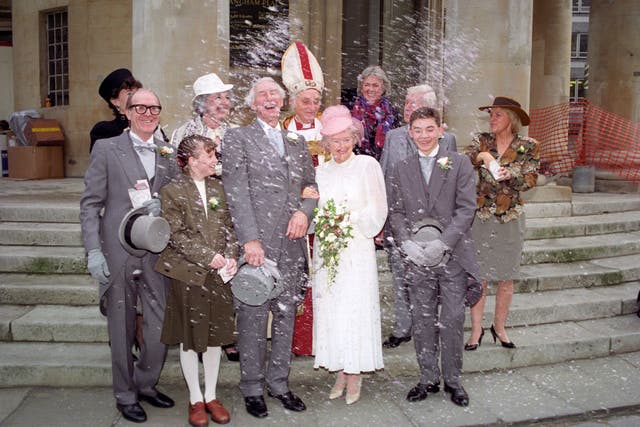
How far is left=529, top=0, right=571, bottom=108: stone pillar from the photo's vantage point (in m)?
16.5

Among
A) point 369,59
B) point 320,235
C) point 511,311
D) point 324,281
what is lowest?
point 511,311

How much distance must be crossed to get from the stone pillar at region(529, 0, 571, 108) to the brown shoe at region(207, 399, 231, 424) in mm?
13637

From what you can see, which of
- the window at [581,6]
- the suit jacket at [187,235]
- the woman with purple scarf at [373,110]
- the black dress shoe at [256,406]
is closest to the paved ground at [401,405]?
the black dress shoe at [256,406]

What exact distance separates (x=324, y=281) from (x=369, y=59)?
971cm

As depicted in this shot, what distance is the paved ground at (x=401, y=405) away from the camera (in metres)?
4.82

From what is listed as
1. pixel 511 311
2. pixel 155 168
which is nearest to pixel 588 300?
pixel 511 311

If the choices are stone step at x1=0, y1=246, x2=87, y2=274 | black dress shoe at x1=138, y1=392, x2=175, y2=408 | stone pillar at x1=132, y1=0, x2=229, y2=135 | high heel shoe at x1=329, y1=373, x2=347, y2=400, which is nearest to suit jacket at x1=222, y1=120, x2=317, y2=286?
high heel shoe at x1=329, y1=373, x2=347, y2=400

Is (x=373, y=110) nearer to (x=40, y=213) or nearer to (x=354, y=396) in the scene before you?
(x=354, y=396)

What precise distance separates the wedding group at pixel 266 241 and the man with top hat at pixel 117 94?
0.01 metres

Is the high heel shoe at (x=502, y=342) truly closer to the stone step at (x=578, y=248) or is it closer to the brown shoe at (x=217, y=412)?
the stone step at (x=578, y=248)

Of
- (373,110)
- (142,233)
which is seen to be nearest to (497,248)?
(373,110)

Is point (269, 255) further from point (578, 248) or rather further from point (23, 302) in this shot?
point (578, 248)

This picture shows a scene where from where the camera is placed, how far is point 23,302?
632cm

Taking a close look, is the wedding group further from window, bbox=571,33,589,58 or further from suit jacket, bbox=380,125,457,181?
window, bbox=571,33,589,58
